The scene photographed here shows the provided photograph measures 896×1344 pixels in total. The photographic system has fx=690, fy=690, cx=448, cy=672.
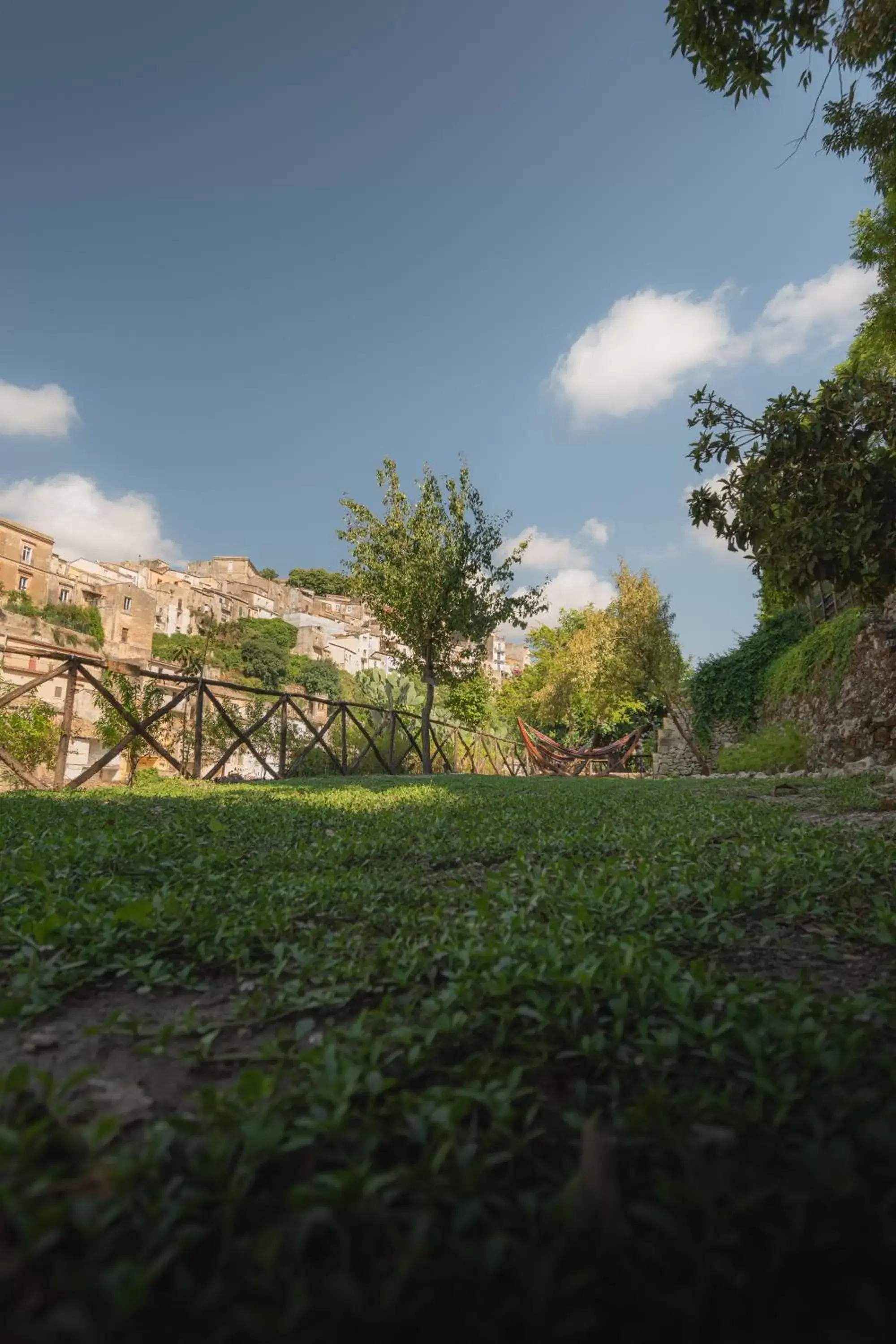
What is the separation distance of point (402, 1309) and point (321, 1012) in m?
0.96

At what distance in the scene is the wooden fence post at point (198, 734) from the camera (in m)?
9.04

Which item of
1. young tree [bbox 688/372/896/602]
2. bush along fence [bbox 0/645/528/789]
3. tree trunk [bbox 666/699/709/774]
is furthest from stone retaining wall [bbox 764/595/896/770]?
bush along fence [bbox 0/645/528/789]

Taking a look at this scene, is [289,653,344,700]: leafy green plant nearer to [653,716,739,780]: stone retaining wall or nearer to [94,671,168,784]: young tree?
[653,716,739,780]: stone retaining wall

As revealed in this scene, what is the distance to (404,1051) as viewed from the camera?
4.38ft

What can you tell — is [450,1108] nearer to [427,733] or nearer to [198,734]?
[198,734]

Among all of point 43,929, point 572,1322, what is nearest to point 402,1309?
point 572,1322

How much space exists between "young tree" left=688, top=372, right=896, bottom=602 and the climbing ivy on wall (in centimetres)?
1255

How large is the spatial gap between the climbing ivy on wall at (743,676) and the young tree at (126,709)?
12503 mm

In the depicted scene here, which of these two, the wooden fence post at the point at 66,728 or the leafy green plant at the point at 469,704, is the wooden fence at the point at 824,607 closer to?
the leafy green plant at the point at 469,704

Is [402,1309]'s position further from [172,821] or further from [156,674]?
[156,674]

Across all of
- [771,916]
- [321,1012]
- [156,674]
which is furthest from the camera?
[156,674]

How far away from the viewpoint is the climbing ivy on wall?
50.9ft

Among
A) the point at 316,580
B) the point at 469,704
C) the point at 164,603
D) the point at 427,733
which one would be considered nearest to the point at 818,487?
the point at 427,733

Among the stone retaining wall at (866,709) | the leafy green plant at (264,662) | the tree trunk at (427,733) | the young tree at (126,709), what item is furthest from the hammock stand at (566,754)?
the leafy green plant at (264,662)
